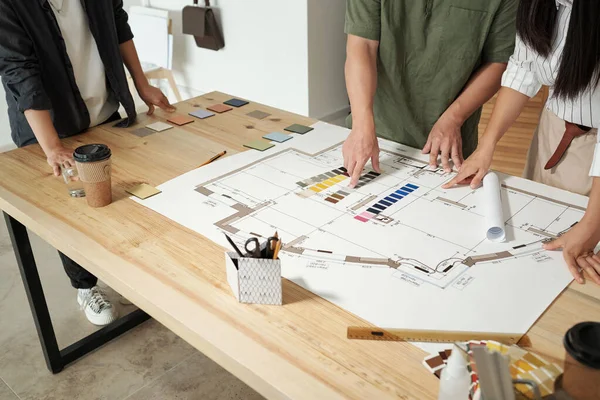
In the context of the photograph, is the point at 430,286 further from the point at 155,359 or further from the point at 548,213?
the point at 155,359

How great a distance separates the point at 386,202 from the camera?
4.07 ft

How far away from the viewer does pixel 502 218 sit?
3.66 ft

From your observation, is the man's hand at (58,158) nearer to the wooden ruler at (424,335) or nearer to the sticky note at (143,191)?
the sticky note at (143,191)

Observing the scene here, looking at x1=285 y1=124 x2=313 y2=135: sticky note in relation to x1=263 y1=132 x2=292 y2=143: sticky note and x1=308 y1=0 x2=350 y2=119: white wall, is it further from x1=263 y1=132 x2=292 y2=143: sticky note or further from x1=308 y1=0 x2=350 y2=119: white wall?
x1=308 y1=0 x2=350 y2=119: white wall

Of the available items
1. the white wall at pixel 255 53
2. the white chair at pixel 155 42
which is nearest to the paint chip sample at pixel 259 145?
the white wall at pixel 255 53

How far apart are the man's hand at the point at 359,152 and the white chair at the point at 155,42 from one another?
8.12 feet

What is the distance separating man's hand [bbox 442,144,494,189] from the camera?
4.25 feet

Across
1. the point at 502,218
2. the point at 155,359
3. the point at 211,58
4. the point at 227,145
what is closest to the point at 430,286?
the point at 502,218

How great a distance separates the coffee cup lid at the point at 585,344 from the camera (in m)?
0.57

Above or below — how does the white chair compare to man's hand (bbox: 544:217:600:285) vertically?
below

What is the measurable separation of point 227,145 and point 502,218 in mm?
803

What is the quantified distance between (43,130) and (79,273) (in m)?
0.65

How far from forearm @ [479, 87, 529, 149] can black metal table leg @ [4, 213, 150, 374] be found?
1352 mm

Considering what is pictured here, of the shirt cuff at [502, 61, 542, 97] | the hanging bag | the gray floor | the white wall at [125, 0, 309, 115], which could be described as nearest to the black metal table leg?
the gray floor
